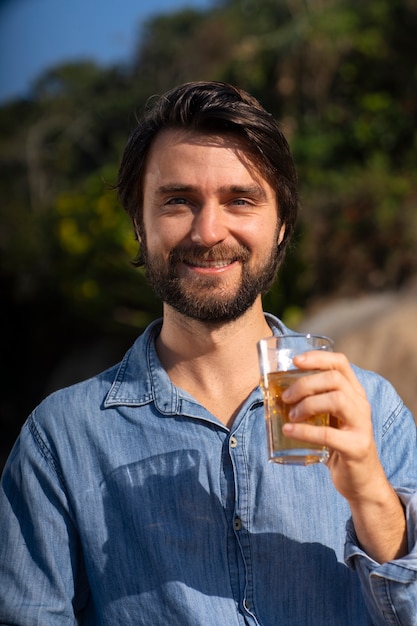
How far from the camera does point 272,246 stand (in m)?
2.18

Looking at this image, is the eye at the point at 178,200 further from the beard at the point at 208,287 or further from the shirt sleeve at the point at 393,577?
the shirt sleeve at the point at 393,577

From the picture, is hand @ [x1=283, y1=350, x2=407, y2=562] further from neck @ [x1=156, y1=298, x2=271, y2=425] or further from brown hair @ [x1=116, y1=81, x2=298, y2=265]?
brown hair @ [x1=116, y1=81, x2=298, y2=265]

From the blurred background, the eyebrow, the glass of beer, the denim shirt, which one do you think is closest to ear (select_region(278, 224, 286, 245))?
the eyebrow

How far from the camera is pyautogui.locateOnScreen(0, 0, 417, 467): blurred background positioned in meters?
11.0

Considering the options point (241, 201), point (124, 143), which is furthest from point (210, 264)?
point (124, 143)

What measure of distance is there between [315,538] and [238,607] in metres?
0.24

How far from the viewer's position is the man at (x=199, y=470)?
6.43 feet

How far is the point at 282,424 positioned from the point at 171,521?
460mm

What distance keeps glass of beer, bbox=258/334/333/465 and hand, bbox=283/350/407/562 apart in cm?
3

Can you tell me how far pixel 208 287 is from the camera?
208 centimetres

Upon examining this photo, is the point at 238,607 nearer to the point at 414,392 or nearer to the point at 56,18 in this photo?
the point at 414,392

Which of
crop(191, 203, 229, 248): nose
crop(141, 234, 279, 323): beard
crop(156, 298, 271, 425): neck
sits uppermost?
crop(191, 203, 229, 248): nose

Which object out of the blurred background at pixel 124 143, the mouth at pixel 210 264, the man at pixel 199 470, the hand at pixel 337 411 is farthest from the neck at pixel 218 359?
the blurred background at pixel 124 143

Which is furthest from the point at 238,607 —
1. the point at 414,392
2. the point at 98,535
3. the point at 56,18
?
the point at 56,18
